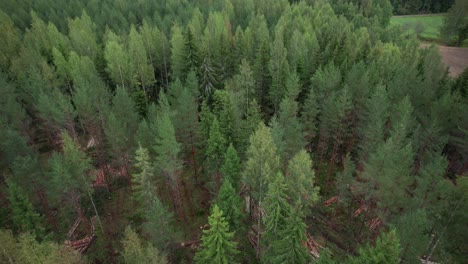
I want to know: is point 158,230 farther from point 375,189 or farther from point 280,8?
point 280,8

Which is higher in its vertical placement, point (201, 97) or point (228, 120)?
point (228, 120)

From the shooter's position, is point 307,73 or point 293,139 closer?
point 293,139

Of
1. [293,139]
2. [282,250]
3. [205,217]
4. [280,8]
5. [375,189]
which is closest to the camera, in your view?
[282,250]


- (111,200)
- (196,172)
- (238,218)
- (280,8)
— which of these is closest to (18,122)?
(111,200)

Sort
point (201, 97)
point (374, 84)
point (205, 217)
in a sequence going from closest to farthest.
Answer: point (205, 217)
point (374, 84)
point (201, 97)

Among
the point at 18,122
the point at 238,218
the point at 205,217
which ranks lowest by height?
the point at 205,217

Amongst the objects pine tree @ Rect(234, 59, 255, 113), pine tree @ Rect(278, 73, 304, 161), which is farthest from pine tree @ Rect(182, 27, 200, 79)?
pine tree @ Rect(278, 73, 304, 161)

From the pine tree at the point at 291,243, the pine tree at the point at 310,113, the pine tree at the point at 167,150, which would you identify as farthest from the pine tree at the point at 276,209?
the pine tree at the point at 310,113

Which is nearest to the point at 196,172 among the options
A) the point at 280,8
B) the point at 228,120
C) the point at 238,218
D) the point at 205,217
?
the point at 205,217
